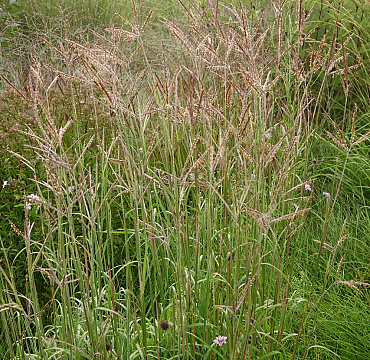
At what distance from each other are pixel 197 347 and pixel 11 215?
1.33m

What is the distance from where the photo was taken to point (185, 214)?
2.52 meters

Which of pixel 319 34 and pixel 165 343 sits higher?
pixel 319 34

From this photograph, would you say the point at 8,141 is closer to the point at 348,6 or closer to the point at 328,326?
the point at 328,326

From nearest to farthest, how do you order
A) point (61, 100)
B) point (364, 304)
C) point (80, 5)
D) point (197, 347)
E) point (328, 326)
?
point (197, 347) < point (328, 326) < point (364, 304) < point (61, 100) < point (80, 5)

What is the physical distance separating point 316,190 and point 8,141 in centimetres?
214

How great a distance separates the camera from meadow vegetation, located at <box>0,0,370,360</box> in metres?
1.70

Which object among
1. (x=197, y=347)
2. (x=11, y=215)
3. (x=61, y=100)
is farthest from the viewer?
(x=61, y=100)

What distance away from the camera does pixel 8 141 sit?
3111 millimetres

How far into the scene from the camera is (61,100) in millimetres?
3613

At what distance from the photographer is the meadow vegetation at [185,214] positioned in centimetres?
170

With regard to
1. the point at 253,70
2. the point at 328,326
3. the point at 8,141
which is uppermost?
the point at 253,70

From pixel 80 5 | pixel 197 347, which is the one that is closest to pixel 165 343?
pixel 197 347

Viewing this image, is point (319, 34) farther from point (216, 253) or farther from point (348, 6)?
point (216, 253)

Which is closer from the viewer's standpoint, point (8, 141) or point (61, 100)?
point (8, 141)
